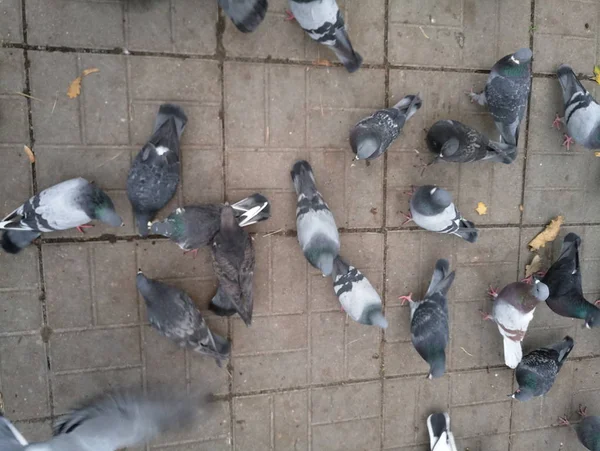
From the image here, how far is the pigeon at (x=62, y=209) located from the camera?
269cm

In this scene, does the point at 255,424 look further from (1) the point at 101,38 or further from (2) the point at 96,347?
(1) the point at 101,38

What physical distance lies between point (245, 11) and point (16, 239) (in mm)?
→ 2098

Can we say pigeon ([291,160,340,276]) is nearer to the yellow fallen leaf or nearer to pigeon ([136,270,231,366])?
pigeon ([136,270,231,366])

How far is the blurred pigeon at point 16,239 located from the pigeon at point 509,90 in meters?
3.38

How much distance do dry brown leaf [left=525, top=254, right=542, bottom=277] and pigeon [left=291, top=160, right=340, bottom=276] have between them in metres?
1.84

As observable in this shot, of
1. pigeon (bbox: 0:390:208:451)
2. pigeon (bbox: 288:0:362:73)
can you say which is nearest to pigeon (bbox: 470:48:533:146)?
pigeon (bbox: 288:0:362:73)

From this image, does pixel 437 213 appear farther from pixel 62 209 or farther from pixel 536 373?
pixel 62 209

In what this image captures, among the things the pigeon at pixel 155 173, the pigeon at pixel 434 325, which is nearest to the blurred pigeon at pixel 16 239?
the pigeon at pixel 155 173

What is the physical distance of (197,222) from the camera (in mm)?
2818

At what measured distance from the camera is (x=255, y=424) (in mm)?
3443

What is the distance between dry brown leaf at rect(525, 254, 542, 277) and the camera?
372 cm

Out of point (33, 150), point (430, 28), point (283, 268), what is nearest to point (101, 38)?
point (33, 150)

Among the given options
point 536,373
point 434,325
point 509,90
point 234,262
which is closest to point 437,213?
point 434,325

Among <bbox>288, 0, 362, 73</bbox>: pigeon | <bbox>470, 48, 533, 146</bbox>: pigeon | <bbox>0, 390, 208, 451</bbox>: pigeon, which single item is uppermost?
<bbox>288, 0, 362, 73</bbox>: pigeon
